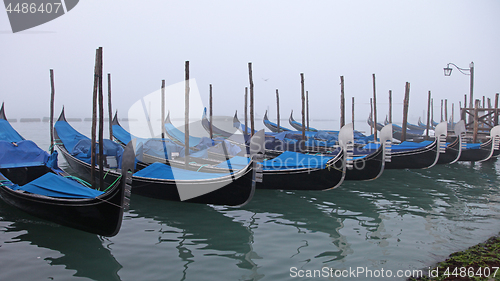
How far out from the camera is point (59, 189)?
4.82 meters

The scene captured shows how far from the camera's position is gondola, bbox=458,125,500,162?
11.7 m

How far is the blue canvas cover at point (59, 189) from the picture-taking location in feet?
15.3

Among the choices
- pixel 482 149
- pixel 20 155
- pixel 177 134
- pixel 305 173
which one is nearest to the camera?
pixel 20 155

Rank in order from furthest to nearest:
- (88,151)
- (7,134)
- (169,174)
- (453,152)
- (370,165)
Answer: (453,152) → (7,134) → (370,165) → (88,151) → (169,174)

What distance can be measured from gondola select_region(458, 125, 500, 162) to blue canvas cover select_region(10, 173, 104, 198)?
41.2 feet

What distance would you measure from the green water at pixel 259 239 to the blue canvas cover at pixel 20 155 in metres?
0.93

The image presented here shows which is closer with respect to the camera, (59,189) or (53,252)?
(53,252)

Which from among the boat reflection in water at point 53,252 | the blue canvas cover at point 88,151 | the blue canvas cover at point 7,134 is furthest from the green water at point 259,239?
the blue canvas cover at point 7,134

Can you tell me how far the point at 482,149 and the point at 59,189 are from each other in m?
13.5

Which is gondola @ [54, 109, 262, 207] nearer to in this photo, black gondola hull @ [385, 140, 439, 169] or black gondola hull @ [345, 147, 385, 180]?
black gondola hull @ [345, 147, 385, 180]

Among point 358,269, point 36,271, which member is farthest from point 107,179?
point 358,269

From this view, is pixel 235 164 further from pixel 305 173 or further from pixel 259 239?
pixel 259 239

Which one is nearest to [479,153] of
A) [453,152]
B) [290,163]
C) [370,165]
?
[453,152]

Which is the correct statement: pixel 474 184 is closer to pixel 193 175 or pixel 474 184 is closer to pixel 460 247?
pixel 460 247
